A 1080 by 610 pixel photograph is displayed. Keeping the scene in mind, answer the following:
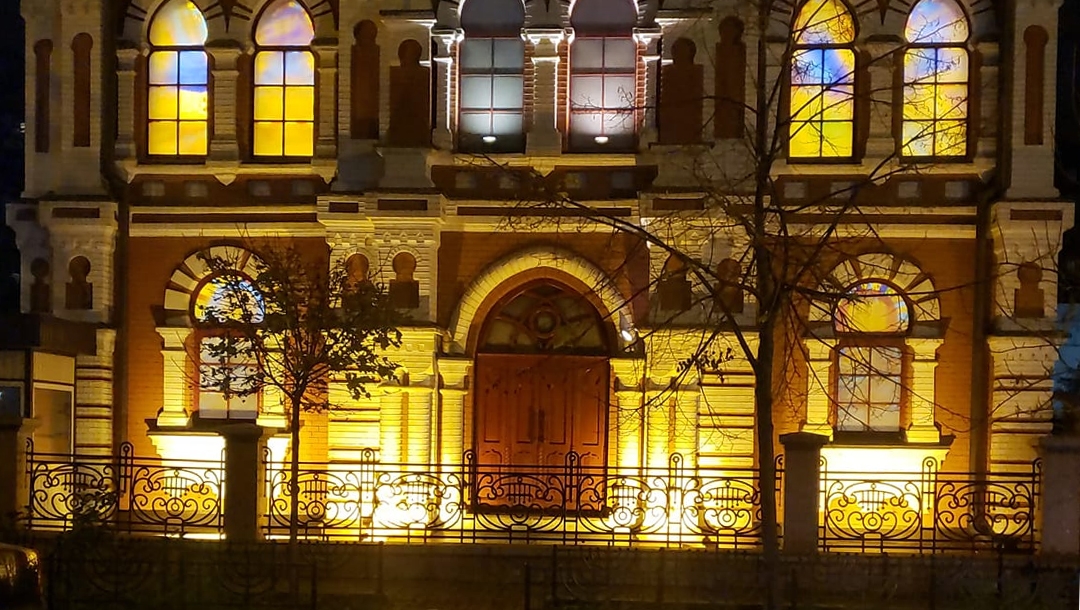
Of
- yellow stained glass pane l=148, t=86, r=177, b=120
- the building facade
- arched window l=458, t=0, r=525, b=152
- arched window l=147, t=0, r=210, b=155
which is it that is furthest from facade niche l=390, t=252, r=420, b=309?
yellow stained glass pane l=148, t=86, r=177, b=120

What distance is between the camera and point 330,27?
60.8ft

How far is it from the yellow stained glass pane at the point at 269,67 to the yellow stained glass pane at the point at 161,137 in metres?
1.48

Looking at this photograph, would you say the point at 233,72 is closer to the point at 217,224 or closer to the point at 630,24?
the point at 217,224

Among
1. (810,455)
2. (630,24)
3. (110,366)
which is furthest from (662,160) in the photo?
(110,366)

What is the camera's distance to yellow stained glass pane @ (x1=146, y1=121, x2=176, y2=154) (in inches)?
747

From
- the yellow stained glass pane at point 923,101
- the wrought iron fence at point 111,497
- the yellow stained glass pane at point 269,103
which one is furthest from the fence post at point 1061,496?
the yellow stained glass pane at point 269,103

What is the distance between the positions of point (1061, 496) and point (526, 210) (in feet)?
23.7

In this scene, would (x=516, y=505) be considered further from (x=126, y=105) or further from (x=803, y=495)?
(x=126, y=105)

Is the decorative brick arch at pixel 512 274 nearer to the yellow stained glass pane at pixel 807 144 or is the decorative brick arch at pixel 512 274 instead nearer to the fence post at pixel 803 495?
the yellow stained glass pane at pixel 807 144

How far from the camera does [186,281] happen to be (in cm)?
1875

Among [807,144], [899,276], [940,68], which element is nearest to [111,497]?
[807,144]

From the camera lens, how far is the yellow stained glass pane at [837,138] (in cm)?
1800

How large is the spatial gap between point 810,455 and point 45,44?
12.5m

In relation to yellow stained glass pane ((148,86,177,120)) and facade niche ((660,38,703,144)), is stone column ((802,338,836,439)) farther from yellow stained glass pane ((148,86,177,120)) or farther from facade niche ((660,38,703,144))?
yellow stained glass pane ((148,86,177,120))
